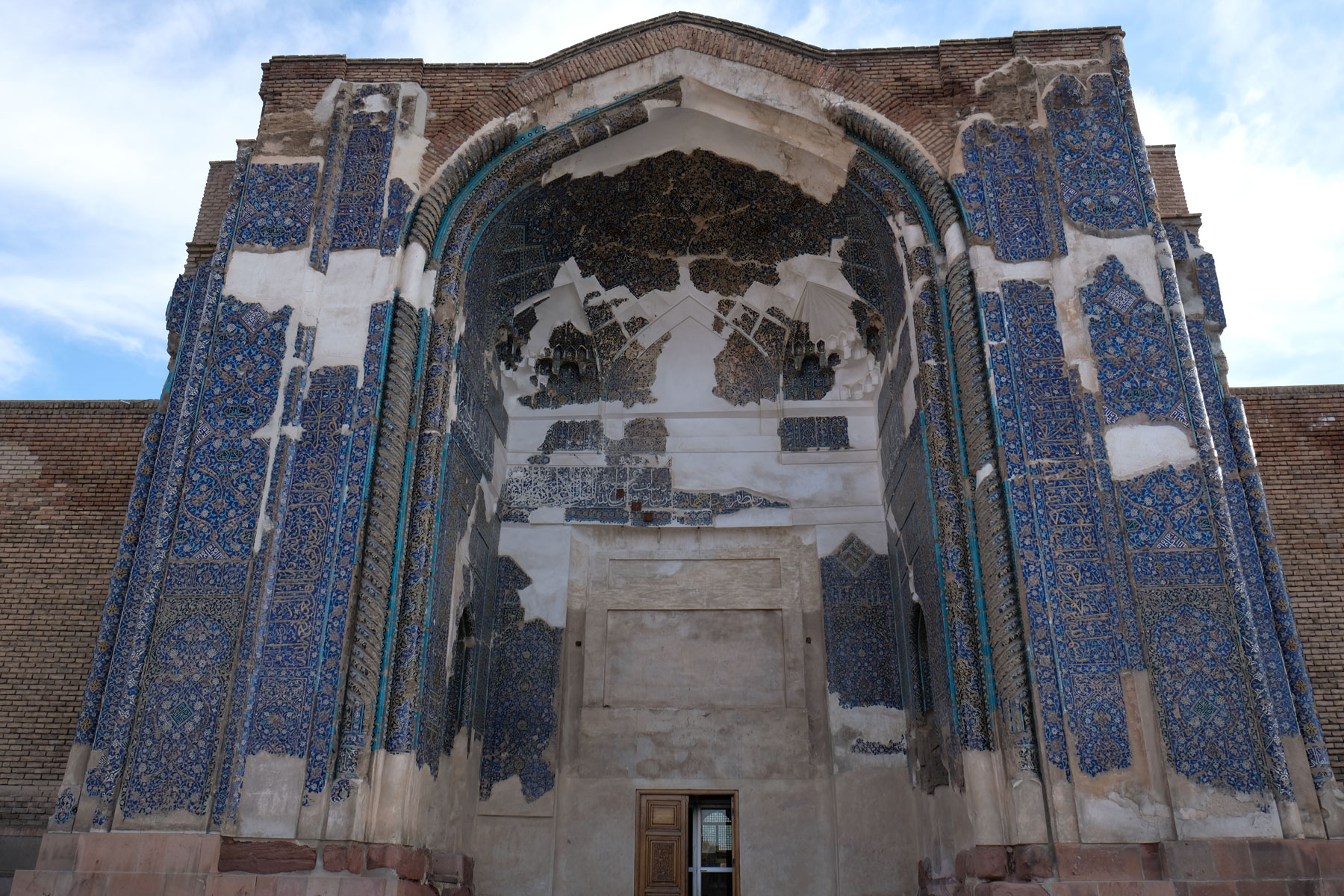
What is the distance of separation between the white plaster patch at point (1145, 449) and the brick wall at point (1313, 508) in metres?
2.34

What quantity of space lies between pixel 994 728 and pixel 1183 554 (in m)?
1.34

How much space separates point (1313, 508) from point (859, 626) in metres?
3.37

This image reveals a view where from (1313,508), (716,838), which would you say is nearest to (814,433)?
Result: (716,838)

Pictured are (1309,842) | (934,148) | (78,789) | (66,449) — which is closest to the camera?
(1309,842)

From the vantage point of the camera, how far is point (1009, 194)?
688 cm

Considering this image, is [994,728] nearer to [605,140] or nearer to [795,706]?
[795,706]

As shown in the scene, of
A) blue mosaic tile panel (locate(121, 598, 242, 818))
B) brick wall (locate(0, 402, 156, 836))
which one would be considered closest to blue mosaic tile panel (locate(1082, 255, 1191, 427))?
blue mosaic tile panel (locate(121, 598, 242, 818))

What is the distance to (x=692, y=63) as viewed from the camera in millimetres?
7793

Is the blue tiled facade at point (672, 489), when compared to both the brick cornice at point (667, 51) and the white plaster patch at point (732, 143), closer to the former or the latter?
the white plaster patch at point (732, 143)

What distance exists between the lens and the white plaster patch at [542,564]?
322 inches

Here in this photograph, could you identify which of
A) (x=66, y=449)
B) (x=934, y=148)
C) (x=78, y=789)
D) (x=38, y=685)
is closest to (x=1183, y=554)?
(x=934, y=148)

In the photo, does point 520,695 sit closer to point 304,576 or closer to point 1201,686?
point 304,576

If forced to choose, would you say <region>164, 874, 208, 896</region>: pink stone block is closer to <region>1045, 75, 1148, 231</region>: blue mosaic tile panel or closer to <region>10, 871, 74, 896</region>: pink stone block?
<region>10, 871, 74, 896</region>: pink stone block

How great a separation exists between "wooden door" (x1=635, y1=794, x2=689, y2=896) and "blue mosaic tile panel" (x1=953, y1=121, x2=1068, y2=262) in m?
4.33
